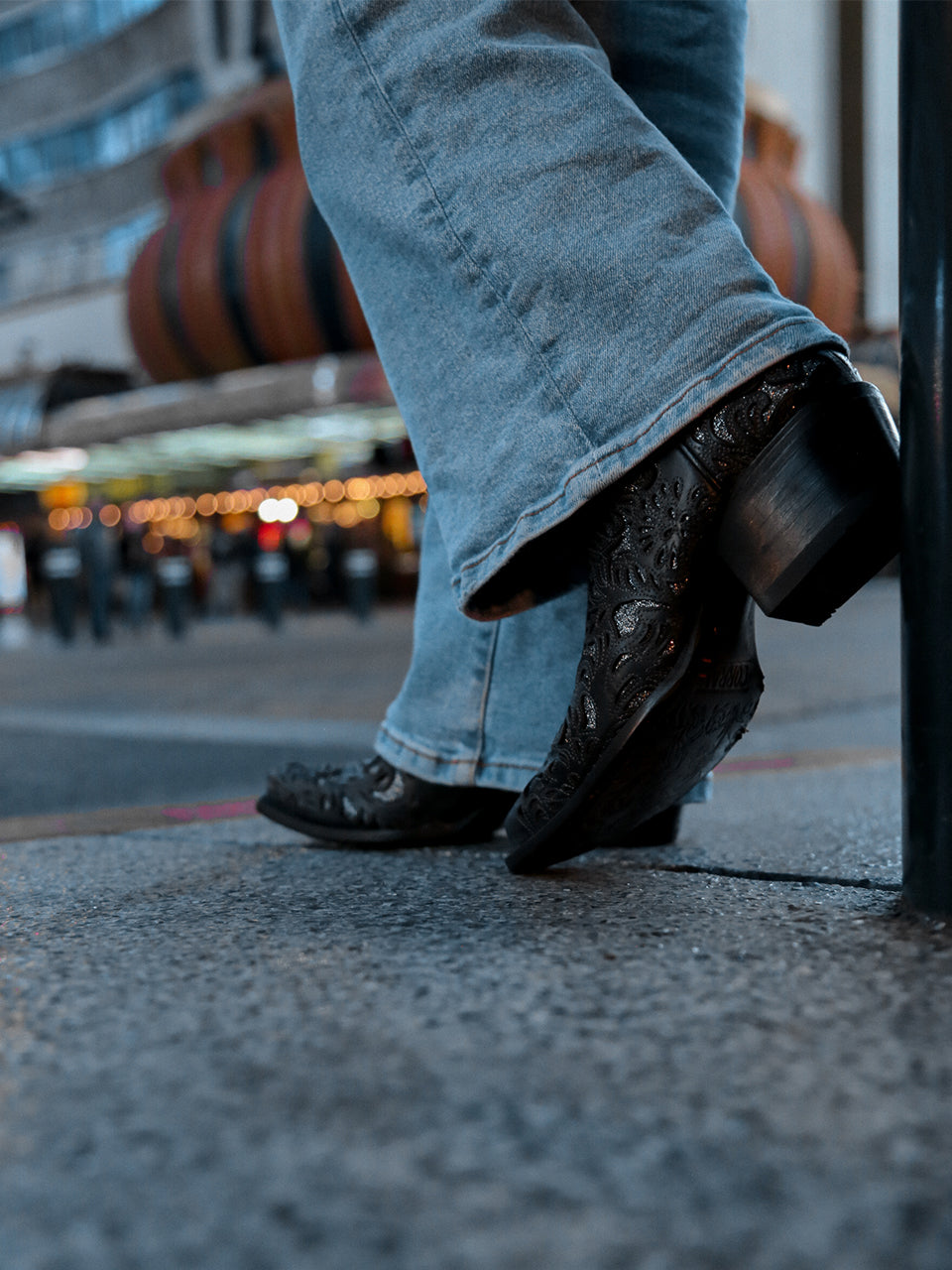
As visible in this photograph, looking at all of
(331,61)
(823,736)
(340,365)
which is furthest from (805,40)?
(331,61)

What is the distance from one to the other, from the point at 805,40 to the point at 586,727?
16.5m

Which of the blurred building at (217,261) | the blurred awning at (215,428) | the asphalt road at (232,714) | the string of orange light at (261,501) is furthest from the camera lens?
the string of orange light at (261,501)

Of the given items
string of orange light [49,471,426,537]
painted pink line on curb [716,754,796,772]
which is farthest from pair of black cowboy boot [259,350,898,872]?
string of orange light [49,471,426,537]

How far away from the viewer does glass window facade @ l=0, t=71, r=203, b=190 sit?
18.0m

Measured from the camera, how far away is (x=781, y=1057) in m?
0.38

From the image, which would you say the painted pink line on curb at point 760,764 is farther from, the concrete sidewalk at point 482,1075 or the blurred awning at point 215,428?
the blurred awning at point 215,428

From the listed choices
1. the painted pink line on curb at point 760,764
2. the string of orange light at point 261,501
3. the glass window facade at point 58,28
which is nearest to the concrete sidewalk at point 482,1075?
the painted pink line on curb at point 760,764

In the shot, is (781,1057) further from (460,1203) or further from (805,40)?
(805,40)

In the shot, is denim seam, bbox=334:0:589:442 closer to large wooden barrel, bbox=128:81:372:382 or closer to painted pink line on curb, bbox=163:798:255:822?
painted pink line on curb, bbox=163:798:255:822

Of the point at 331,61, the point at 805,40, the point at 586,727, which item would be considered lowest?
the point at 586,727

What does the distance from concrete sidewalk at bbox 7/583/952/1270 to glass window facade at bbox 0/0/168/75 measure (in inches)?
835

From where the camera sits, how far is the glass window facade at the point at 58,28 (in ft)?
61.7

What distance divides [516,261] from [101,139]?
21557mm

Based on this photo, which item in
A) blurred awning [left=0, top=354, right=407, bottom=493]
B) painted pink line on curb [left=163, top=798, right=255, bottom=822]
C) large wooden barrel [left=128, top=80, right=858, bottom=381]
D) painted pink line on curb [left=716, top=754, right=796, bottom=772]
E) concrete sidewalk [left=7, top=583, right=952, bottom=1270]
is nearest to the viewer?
concrete sidewalk [left=7, top=583, right=952, bottom=1270]
